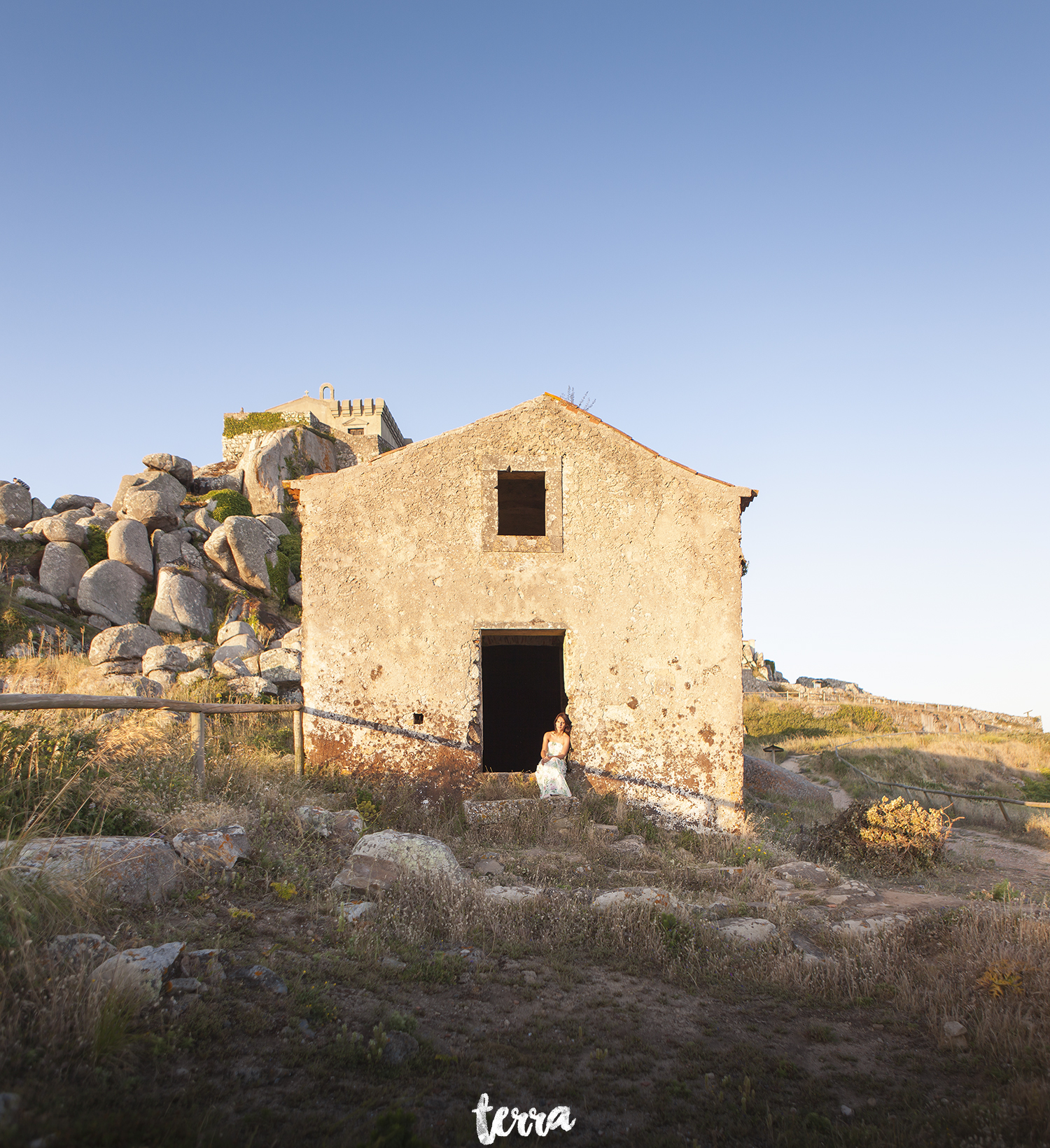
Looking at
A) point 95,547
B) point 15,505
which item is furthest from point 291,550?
Result: point 15,505

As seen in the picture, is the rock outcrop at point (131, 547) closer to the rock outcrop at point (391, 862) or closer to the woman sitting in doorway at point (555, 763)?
the woman sitting in doorway at point (555, 763)

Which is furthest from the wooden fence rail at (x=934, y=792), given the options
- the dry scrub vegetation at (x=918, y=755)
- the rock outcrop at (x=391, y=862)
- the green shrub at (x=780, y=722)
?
the rock outcrop at (x=391, y=862)

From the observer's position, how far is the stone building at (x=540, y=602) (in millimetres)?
9828

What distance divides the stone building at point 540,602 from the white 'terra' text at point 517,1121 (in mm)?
6569

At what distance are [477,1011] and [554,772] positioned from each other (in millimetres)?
5307

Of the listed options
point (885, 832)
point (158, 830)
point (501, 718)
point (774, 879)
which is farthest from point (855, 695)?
point (158, 830)

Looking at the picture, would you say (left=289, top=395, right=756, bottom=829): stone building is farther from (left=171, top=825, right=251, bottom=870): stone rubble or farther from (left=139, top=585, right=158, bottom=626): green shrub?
(left=139, top=585, right=158, bottom=626): green shrub

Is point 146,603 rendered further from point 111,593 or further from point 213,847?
point 213,847

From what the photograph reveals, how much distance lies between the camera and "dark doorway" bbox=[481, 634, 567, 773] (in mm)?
16000

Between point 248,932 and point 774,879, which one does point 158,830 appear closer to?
point 248,932

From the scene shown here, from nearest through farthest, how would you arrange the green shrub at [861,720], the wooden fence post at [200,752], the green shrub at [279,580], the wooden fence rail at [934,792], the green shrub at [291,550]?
1. the wooden fence post at [200,752]
2. the wooden fence rail at [934,792]
3. the green shrub at [279,580]
4. the green shrub at [291,550]
5. the green shrub at [861,720]

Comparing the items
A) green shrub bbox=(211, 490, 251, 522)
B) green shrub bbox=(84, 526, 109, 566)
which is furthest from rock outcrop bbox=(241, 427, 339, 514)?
green shrub bbox=(84, 526, 109, 566)

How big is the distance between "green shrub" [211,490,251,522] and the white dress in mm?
20853

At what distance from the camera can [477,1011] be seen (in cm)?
423
